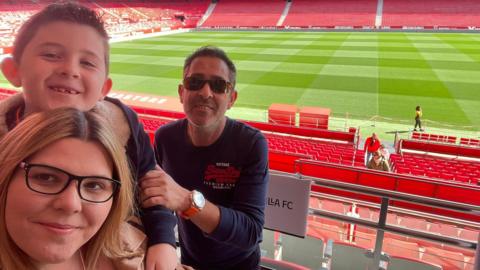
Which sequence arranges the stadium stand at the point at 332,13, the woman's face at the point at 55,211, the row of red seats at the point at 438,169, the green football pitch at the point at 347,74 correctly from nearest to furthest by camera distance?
the woman's face at the point at 55,211 < the row of red seats at the point at 438,169 < the green football pitch at the point at 347,74 < the stadium stand at the point at 332,13


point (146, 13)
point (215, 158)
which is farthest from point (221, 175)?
point (146, 13)

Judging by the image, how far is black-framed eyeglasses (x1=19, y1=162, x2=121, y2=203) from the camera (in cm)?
72

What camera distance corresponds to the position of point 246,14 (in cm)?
3812

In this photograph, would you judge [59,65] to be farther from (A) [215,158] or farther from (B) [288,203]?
(B) [288,203]

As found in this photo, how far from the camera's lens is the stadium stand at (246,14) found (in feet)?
118

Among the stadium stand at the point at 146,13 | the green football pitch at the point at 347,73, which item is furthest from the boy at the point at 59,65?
the stadium stand at the point at 146,13

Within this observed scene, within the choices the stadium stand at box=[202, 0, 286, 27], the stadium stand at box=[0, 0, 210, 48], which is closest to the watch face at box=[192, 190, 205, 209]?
the stadium stand at box=[0, 0, 210, 48]

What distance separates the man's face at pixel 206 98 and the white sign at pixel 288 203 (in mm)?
640

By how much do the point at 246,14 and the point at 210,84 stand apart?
3863 centimetres

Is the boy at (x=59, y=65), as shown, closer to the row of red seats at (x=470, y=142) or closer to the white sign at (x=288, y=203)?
the white sign at (x=288, y=203)

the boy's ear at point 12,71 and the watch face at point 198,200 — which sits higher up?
the boy's ear at point 12,71

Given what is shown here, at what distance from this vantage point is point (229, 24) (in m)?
36.4

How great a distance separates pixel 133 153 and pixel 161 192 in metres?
0.18

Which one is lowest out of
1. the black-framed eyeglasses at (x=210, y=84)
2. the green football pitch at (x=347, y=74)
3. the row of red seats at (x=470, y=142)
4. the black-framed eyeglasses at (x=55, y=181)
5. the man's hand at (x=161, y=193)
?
the man's hand at (x=161, y=193)
